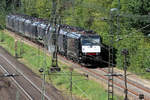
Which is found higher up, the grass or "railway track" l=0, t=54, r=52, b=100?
the grass

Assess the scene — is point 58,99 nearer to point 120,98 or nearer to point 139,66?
point 120,98

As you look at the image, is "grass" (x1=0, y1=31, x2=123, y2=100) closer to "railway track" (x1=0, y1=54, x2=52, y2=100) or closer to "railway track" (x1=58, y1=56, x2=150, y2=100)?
"railway track" (x1=58, y1=56, x2=150, y2=100)

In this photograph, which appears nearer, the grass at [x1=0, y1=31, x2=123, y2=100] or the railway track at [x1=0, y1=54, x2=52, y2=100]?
the grass at [x1=0, y1=31, x2=123, y2=100]

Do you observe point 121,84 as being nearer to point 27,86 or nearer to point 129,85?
point 129,85

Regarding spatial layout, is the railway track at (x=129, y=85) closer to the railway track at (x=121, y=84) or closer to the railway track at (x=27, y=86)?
the railway track at (x=121, y=84)

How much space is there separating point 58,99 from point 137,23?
13590 millimetres

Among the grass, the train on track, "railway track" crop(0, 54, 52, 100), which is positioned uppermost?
the train on track

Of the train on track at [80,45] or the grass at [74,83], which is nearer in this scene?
the grass at [74,83]

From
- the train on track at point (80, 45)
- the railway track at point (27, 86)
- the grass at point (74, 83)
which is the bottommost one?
the railway track at point (27, 86)

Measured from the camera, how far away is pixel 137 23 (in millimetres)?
27422

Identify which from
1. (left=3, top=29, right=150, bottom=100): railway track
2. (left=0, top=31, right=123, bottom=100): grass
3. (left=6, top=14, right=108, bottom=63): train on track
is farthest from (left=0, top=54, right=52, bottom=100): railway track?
(left=3, top=29, right=150, bottom=100): railway track

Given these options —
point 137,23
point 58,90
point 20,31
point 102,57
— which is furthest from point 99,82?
point 20,31

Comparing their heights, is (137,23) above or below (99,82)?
above

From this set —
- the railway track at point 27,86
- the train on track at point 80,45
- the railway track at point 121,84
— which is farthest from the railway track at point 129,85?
the railway track at point 27,86
